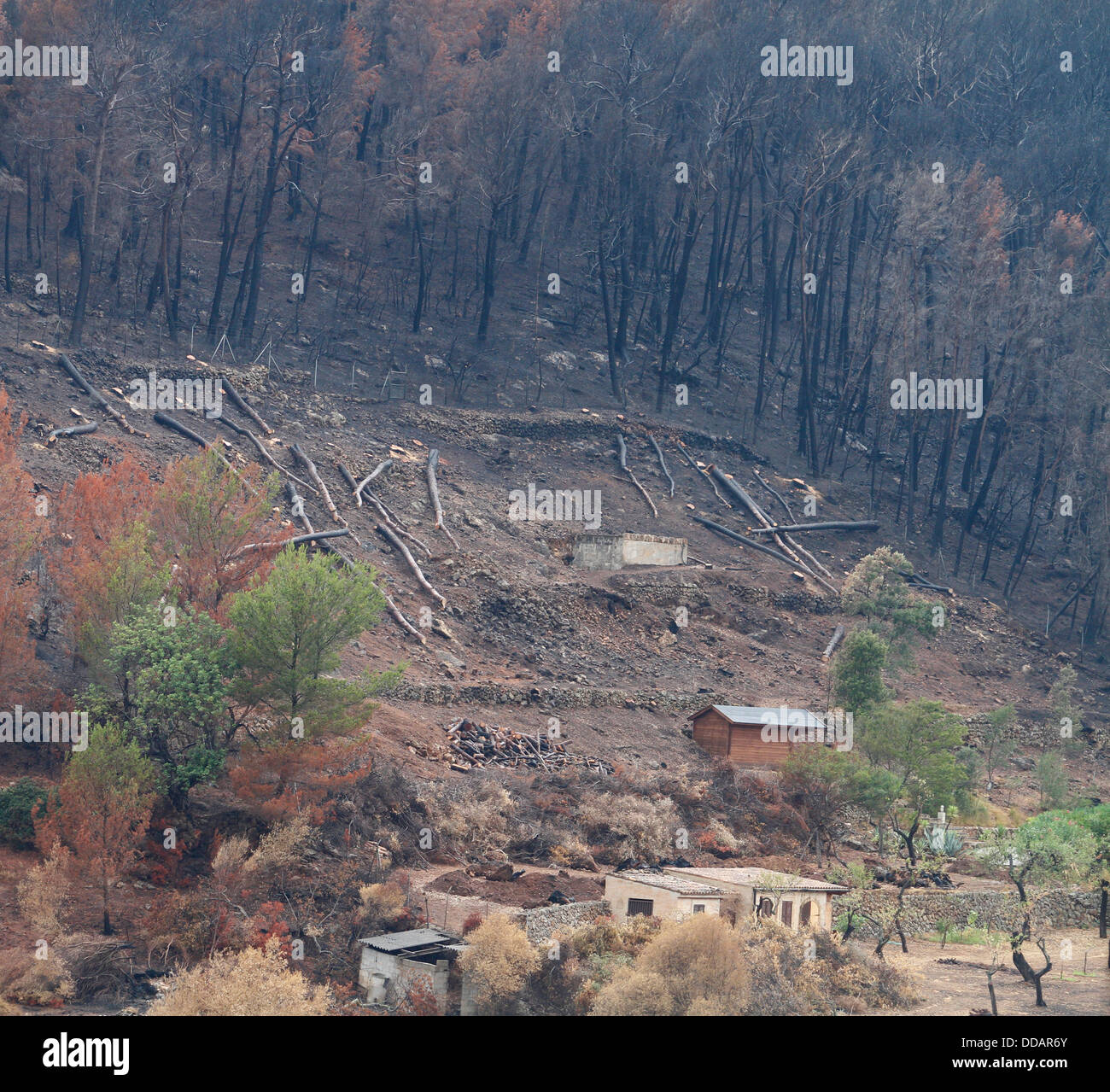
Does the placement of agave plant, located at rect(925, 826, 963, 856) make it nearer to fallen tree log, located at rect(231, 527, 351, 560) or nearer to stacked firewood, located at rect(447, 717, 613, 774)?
stacked firewood, located at rect(447, 717, 613, 774)

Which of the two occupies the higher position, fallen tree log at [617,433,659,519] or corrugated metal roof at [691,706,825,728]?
fallen tree log at [617,433,659,519]

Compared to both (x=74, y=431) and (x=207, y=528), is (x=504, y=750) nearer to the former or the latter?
(x=207, y=528)

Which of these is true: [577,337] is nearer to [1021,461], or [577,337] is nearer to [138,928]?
[1021,461]

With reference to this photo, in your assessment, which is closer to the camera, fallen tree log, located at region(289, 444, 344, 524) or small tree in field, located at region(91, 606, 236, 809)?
small tree in field, located at region(91, 606, 236, 809)

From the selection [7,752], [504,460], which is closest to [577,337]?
[504,460]

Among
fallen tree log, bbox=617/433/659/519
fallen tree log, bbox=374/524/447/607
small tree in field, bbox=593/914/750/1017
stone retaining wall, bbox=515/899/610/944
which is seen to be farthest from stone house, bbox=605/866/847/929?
fallen tree log, bbox=617/433/659/519

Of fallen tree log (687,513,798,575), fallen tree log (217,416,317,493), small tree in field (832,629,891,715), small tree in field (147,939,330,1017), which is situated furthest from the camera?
fallen tree log (687,513,798,575)

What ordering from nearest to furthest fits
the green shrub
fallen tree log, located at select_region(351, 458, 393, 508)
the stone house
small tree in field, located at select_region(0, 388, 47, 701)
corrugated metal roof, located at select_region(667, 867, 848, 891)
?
1. the stone house
2. the green shrub
3. corrugated metal roof, located at select_region(667, 867, 848, 891)
4. small tree in field, located at select_region(0, 388, 47, 701)
5. fallen tree log, located at select_region(351, 458, 393, 508)

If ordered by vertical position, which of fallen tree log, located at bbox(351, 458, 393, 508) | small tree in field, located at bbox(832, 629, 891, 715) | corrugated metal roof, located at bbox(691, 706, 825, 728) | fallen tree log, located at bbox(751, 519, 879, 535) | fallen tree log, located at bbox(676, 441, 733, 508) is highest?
fallen tree log, located at bbox(676, 441, 733, 508)
